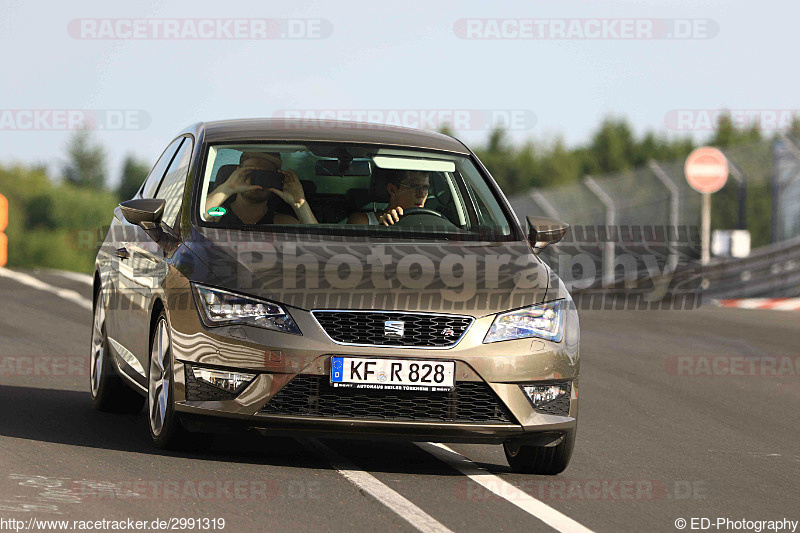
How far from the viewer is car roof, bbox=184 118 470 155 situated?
8.40m

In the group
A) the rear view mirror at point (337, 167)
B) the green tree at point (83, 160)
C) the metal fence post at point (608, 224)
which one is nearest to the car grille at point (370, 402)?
the rear view mirror at point (337, 167)

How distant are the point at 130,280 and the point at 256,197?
98 centimetres

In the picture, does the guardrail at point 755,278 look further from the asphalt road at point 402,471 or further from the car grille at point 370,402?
the car grille at point 370,402

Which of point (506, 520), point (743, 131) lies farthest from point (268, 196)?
point (743, 131)

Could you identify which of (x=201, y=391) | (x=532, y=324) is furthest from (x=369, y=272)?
(x=201, y=391)

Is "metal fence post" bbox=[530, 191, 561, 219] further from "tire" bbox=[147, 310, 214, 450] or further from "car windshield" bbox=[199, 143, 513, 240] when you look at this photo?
"tire" bbox=[147, 310, 214, 450]

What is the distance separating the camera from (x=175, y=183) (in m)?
8.53

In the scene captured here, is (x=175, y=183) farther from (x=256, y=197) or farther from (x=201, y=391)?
(x=201, y=391)

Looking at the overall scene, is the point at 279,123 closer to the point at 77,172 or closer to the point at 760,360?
the point at 760,360

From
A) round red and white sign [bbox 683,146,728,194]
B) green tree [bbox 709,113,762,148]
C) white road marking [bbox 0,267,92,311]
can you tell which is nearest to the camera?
white road marking [bbox 0,267,92,311]

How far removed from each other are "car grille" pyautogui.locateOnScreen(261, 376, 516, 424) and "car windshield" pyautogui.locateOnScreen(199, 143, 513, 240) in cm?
123

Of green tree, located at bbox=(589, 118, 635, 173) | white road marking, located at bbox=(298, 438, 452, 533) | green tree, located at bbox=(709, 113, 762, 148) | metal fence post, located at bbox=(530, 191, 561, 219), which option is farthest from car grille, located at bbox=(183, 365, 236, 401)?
green tree, located at bbox=(589, 118, 635, 173)

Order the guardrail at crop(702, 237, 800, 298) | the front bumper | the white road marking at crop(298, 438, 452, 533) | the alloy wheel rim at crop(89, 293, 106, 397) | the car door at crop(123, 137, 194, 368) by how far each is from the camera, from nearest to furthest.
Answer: the white road marking at crop(298, 438, 452, 533)
the front bumper
the car door at crop(123, 137, 194, 368)
the alloy wheel rim at crop(89, 293, 106, 397)
the guardrail at crop(702, 237, 800, 298)

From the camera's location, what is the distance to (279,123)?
348 inches
